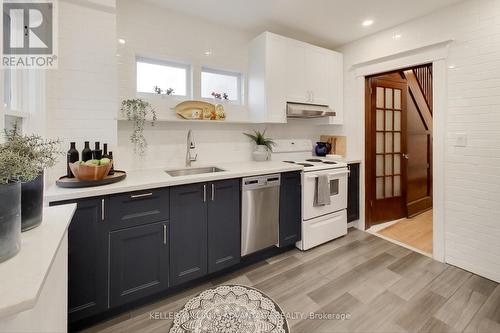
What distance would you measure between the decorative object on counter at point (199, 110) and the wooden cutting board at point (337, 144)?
180 centimetres

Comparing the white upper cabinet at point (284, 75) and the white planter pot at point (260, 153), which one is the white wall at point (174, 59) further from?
the white upper cabinet at point (284, 75)

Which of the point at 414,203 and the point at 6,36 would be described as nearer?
the point at 6,36

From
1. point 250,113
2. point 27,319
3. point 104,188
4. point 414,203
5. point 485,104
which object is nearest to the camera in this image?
point 27,319

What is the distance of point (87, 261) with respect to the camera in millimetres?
1594

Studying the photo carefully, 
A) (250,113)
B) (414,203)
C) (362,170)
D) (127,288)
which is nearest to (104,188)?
(127,288)

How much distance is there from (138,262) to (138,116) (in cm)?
131

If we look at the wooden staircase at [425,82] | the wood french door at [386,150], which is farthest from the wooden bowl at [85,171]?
the wooden staircase at [425,82]

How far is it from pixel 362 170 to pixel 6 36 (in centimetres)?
369

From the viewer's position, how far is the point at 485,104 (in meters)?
2.20

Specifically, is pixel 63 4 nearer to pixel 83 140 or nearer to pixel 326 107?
pixel 83 140

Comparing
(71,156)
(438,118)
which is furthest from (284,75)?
(71,156)

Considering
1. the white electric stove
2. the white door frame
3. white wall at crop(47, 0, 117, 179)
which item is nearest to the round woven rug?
the white electric stove

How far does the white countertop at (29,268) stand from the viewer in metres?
0.56

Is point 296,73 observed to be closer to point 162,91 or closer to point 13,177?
point 162,91
